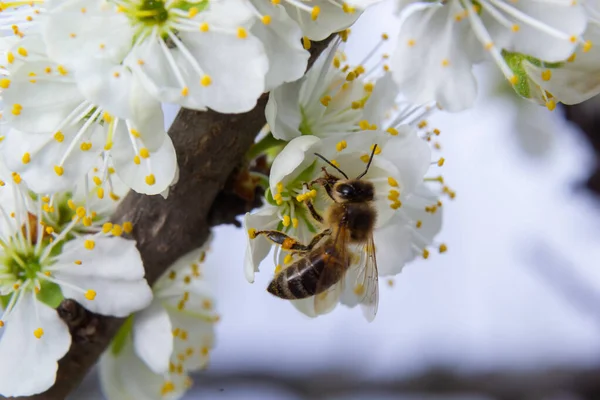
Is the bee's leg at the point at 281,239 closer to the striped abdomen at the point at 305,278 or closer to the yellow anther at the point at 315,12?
the striped abdomen at the point at 305,278

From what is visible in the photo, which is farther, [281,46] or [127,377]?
[127,377]

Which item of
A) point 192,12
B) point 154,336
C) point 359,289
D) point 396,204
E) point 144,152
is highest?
point 192,12

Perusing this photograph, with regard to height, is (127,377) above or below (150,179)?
below

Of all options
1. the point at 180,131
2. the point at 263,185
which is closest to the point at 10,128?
the point at 180,131

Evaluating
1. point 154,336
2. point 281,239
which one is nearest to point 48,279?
point 154,336

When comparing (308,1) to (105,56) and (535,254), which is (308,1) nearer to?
(105,56)

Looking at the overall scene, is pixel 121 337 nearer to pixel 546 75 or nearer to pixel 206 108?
pixel 206 108

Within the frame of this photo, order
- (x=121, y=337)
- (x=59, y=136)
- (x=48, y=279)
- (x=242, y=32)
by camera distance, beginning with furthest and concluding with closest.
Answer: (x=121, y=337) < (x=48, y=279) < (x=59, y=136) < (x=242, y=32)

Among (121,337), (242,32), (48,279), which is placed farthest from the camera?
(121,337)
